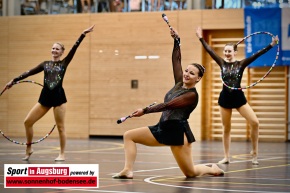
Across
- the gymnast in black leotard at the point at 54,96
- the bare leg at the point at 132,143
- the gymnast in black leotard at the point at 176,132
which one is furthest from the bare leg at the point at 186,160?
the gymnast in black leotard at the point at 54,96

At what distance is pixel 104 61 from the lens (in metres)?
18.5

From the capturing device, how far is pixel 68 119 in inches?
740

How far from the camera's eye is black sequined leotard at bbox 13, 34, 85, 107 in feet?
32.5

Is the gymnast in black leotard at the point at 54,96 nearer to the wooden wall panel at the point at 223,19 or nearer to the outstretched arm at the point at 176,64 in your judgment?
the outstretched arm at the point at 176,64

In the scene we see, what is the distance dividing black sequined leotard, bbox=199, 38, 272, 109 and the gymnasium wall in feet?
24.3

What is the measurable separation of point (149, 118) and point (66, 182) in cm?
1159

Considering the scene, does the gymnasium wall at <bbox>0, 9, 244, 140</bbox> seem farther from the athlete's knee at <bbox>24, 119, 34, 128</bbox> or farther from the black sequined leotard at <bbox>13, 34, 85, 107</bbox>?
the athlete's knee at <bbox>24, 119, 34, 128</bbox>

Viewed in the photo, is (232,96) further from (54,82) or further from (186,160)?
(186,160)

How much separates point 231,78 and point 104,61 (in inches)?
343

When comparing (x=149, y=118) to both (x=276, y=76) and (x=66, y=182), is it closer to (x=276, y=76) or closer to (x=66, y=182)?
(x=276, y=76)

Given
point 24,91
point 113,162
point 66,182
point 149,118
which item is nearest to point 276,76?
point 149,118

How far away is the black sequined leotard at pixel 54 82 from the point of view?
32.5 feet

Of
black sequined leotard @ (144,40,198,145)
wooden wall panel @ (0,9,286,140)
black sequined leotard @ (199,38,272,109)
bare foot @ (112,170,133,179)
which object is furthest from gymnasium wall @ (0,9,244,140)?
bare foot @ (112,170,133,179)

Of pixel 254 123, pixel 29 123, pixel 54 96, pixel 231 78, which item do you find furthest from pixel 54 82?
pixel 254 123
